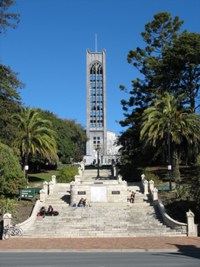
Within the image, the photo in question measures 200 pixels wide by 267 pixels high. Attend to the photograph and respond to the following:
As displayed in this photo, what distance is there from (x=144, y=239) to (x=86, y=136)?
62.6 m

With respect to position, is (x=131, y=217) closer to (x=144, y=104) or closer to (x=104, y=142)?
(x=144, y=104)

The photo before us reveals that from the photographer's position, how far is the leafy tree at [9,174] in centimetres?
3084

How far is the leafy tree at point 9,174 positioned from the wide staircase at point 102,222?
10.2 feet

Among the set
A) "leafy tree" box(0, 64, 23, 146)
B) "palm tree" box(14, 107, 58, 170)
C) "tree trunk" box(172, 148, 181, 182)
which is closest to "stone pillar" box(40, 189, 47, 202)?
"leafy tree" box(0, 64, 23, 146)

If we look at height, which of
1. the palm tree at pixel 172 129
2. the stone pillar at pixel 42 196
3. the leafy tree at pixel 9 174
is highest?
the palm tree at pixel 172 129

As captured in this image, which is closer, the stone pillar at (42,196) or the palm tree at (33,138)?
the stone pillar at (42,196)

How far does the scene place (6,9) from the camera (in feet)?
102

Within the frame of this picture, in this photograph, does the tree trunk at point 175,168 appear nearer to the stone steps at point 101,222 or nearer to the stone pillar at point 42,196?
the stone steps at point 101,222

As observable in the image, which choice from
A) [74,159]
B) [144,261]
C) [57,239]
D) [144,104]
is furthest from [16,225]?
[74,159]

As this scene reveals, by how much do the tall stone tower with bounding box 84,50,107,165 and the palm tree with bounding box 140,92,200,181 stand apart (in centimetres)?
4330

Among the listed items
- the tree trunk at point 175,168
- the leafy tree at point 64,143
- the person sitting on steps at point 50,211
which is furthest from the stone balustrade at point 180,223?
the leafy tree at point 64,143

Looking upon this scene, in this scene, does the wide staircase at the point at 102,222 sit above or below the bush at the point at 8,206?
below

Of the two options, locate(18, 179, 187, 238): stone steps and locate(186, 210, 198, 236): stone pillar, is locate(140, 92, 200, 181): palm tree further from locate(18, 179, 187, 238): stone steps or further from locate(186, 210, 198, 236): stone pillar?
locate(186, 210, 198, 236): stone pillar

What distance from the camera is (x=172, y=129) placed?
38781mm
